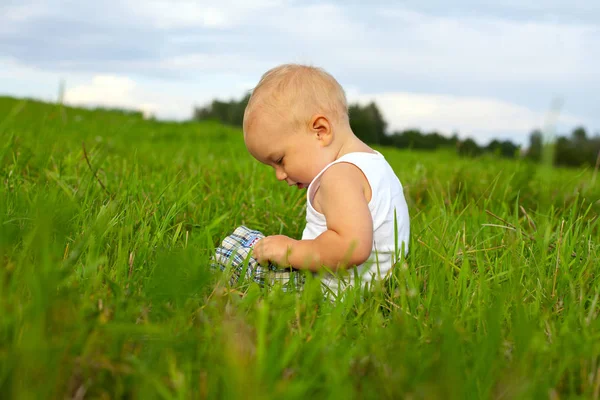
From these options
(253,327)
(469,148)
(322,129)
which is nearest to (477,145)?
(469,148)

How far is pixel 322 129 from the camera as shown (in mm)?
2383

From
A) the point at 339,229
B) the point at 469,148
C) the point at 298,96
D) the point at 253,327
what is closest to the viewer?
the point at 253,327

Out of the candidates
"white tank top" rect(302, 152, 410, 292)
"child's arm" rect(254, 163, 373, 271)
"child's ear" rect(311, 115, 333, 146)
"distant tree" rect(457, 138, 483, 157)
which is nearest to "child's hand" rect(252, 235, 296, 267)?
"child's arm" rect(254, 163, 373, 271)

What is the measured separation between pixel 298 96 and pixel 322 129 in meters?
0.17

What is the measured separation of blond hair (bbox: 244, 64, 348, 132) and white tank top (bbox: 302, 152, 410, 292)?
242 millimetres

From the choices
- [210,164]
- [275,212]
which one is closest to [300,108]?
[275,212]

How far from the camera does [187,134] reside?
10.1 meters

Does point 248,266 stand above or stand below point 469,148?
below

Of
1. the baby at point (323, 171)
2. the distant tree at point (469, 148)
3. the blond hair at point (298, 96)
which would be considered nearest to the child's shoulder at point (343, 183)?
the baby at point (323, 171)

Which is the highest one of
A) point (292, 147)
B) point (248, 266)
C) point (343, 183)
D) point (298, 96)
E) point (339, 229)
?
point (298, 96)

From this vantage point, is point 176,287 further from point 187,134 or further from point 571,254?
point 187,134

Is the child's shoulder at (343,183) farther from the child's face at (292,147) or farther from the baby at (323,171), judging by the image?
the child's face at (292,147)

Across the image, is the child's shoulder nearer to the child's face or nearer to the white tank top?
the white tank top

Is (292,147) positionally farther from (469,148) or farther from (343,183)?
(469,148)
